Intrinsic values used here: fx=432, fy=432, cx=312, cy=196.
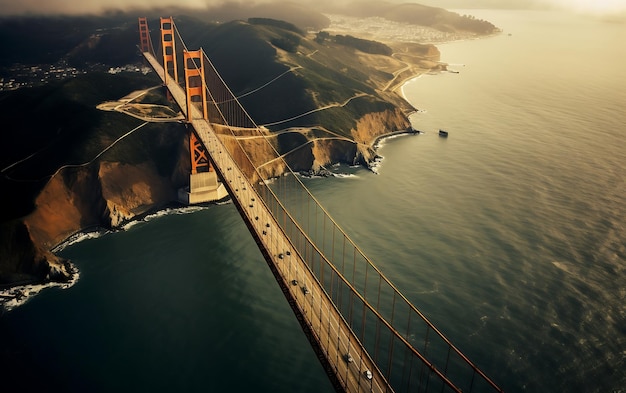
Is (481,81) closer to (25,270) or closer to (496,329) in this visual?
(496,329)

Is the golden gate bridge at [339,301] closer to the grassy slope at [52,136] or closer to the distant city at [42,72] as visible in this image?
the grassy slope at [52,136]

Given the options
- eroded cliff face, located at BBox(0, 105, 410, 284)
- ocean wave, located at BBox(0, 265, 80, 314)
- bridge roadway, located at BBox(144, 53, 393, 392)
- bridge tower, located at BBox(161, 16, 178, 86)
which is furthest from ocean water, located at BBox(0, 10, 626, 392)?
bridge tower, located at BBox(161, 16, 178, 86)

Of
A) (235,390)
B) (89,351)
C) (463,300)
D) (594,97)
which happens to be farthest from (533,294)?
(594,97)

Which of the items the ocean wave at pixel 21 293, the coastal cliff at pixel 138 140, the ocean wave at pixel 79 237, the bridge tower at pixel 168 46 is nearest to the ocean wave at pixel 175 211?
the coastal cliff at pixel 138 140

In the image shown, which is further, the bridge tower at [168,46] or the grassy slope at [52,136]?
the bridge tower at [168,46]

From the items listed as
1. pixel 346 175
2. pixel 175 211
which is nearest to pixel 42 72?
pixel 175 211

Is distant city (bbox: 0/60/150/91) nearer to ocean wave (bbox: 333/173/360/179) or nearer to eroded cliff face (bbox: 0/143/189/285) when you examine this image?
eroded cliff face (bbox: 0/143/189/285)

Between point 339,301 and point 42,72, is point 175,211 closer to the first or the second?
point 339,301
